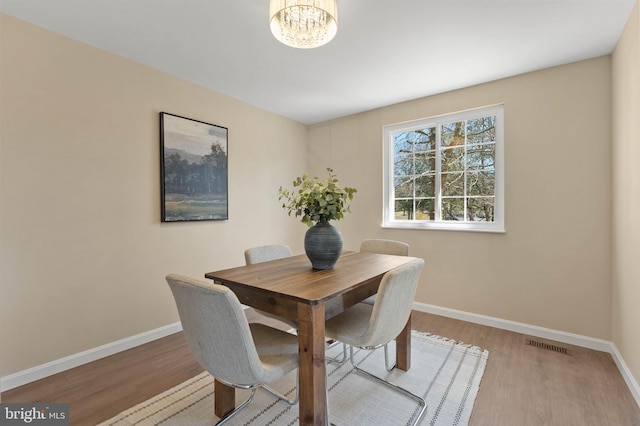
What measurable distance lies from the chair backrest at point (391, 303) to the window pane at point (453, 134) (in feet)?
6.86

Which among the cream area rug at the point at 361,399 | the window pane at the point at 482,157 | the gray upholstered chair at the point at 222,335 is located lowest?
the cream area rug at the point at 361,399

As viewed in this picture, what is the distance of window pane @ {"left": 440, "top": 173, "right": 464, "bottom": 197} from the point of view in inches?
122

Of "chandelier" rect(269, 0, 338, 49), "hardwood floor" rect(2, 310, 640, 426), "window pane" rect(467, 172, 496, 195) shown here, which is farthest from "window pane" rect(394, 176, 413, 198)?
"chandelier" rect(269, 0, 338, 49)

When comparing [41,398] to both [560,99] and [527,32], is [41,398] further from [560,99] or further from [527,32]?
[560,99]

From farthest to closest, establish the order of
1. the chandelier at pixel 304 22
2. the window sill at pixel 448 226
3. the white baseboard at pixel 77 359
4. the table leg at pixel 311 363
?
1. the window sill at pixel 448 226
2. the white baseboard at pixel 77 359
3. the chandelier at pixel 304 22
4. the table leg at pixel 311 363

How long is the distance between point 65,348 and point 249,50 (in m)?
2.63

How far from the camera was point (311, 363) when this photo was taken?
1259 millimetres

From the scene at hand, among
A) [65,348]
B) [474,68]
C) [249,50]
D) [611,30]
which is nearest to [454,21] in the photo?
[474,68]

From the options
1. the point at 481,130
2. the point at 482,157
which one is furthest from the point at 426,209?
the point at 481,130

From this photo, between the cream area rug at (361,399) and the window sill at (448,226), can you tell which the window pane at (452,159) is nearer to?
the window sill at (448,226)

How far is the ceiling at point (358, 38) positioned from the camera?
5.92ft

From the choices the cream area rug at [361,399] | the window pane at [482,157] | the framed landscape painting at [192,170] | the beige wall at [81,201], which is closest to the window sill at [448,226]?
the window pane at [482,157]

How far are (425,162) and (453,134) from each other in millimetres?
408

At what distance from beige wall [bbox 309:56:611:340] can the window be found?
12 cm
